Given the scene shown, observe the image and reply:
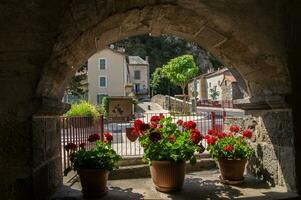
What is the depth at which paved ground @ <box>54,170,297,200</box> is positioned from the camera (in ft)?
13.4

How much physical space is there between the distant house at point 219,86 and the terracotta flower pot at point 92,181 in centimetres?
2411

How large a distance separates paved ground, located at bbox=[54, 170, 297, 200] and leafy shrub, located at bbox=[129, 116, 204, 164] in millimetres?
469

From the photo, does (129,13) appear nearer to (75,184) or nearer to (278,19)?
(278,19)

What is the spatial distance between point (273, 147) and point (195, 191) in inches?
48.1

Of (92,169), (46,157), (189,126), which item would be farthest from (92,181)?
(189,126)

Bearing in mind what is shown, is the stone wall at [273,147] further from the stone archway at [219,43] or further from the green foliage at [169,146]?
the green foliage at [169,146]

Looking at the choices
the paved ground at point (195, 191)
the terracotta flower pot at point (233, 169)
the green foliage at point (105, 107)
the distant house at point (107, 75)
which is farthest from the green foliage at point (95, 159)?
the distant house at point (107, 75)

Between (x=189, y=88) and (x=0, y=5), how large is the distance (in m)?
48.4

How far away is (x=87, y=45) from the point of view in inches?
157

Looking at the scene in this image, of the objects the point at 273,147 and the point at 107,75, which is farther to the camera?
the point at 107,75

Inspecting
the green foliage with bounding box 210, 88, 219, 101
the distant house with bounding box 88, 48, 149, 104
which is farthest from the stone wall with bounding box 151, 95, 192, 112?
the green foliage with bounding box 210, 88, 219, 101

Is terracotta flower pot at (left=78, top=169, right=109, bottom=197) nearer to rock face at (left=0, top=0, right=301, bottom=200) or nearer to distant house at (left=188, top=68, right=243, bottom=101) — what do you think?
rock face at (left=0, top=0, right=301, bottom=200)

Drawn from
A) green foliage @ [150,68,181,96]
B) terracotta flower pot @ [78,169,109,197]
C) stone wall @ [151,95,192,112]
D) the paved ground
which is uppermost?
green foliage @ [150,68,181,96]

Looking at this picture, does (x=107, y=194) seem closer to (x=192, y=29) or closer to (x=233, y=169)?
(x=233, y=169)
